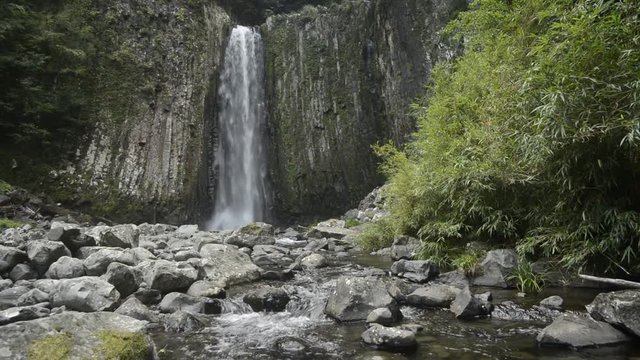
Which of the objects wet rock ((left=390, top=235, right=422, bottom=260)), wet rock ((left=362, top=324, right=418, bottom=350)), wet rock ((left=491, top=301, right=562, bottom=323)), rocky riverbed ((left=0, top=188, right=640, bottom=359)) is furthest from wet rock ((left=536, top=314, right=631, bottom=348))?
wet rock ((left=390, top=235, right=422, bottom=260))

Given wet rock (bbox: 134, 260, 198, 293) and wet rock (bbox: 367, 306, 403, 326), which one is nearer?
wet rock (bbox: 367, 306, 403, 326)

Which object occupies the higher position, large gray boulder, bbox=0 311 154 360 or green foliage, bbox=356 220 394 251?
green foliage, bbox=356 220 394 251

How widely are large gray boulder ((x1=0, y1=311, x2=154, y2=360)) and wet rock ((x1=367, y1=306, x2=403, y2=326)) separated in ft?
7.21

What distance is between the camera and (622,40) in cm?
445

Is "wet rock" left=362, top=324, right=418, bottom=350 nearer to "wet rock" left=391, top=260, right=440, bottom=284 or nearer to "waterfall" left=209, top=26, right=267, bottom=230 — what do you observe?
"wet rock" left=391, top=260, right=440, bottom=284

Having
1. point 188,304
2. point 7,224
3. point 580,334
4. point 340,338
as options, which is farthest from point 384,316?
point 7,224

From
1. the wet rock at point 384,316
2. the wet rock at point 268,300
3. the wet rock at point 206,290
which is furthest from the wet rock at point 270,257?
the wet rock at point 384,316

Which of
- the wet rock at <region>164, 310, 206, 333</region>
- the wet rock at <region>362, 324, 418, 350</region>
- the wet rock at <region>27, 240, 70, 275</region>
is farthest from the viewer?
the wet rock at <region>27, 240, 70, 275</region>

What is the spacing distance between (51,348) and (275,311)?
2.82 m

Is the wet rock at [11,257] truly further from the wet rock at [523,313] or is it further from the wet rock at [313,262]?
the wet rock at [523,313]

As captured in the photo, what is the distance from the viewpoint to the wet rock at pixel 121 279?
5.59 m

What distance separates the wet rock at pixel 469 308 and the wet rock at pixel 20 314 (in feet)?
14.5

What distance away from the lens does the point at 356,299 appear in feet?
15.8

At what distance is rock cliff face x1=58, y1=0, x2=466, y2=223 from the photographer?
1688cm
